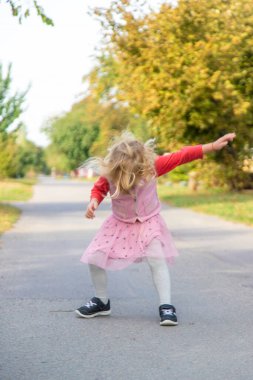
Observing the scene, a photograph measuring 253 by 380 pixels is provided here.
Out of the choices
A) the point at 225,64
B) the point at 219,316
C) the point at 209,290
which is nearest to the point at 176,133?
the point at 225,64

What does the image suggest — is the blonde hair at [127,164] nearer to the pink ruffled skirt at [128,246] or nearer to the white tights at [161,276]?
the pink ruffled skirt at [128,246]

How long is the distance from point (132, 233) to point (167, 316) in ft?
2.53

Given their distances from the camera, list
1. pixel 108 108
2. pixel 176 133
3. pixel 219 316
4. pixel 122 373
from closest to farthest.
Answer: pixel 122 373 → pixel 219 316 → pixel 176 133 → pixel 108 108

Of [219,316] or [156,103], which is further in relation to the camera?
[156,103]

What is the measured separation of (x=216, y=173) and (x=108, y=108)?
1866cm

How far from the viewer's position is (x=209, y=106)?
21.5m

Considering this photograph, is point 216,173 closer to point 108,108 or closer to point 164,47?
point 164,47

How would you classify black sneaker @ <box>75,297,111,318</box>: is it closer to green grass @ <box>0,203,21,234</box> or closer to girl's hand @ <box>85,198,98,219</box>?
girl's hand @ <box>85,198,98,219</box>

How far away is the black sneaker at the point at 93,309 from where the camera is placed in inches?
258

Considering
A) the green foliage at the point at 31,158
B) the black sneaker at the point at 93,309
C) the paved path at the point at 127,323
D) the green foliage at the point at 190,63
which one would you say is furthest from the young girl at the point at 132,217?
the green foliage at the point at 31,158

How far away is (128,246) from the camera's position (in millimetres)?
6566

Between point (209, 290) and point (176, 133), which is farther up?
point (176, 133)

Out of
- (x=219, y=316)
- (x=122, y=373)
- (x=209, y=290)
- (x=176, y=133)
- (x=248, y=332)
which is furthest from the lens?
(x=176, y=133)

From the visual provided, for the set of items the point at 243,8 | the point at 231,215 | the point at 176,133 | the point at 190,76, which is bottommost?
the point at 231,215
